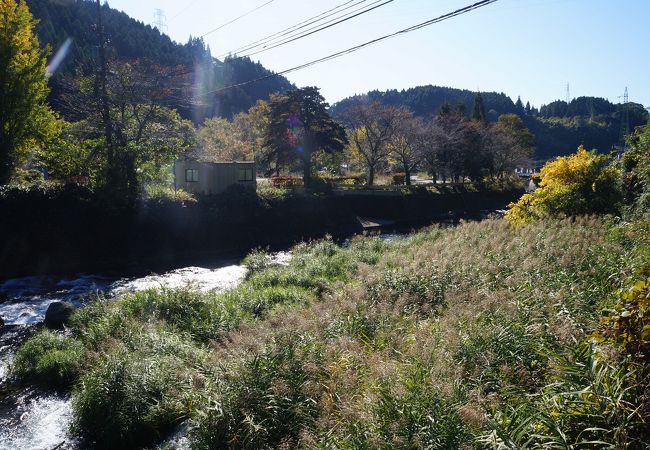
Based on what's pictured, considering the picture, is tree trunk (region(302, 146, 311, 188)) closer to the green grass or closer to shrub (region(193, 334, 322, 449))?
the green grass

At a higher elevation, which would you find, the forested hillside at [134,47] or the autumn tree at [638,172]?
the forested hillside at [134,47]

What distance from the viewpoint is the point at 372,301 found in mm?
8641

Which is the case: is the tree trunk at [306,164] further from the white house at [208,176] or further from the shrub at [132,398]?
the shrub at [132,398]

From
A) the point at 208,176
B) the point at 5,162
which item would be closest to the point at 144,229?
the point at 208,176

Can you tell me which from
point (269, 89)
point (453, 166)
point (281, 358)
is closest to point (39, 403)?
point (281, 358)

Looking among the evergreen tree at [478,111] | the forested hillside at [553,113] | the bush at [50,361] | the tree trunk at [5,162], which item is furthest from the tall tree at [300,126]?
the evergreen tree at [478,111]

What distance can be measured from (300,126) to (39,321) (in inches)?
1028

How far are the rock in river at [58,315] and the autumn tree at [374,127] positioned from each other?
103 feet

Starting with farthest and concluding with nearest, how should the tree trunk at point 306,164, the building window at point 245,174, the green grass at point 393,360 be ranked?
the tree trunk at point 306,164
the building window at point 245,174
the green grass at point 393,360

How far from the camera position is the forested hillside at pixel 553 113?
110 meters

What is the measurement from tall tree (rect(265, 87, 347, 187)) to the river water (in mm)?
13906

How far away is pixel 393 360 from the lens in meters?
5.77

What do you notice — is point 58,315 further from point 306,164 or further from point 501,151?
point 501,151

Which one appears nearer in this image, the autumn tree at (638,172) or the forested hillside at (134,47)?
the autumn tree at (638,172)
